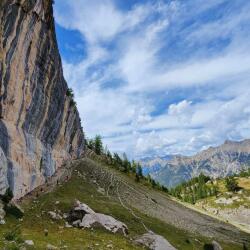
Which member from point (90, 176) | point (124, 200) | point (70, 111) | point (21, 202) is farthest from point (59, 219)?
point (70, 111)

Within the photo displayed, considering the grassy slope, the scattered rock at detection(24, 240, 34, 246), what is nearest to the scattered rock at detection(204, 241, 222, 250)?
the grassy slope

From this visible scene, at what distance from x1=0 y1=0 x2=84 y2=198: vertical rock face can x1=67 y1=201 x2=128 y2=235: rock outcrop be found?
11.0m

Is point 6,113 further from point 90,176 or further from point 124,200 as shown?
point 90,176

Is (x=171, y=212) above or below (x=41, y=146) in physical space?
below

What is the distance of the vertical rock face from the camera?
63.1 metres

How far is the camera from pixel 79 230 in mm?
56812

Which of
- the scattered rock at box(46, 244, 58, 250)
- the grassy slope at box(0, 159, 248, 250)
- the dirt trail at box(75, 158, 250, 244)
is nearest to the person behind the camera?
the scattered rock at box(46, 244, 58, 250)

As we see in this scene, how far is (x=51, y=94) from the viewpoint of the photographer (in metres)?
94.3

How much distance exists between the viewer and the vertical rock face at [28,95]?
63.1 metres

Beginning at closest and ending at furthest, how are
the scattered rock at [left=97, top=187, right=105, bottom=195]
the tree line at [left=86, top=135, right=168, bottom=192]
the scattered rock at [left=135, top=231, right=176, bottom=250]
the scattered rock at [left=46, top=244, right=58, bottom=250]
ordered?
1. the scattered rock at [left=46, top=244, right=58, bottom=250]
2. the scattered rock at [left=135, top=231, right=176, bottom=250]
3. the scattered rock at [left=97, top=187, right=105, bottom=195]
4. the tree line at [left=86, top=135, right=168, bottom=192]

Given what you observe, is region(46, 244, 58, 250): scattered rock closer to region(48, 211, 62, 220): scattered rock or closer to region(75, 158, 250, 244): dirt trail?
region(48, 211, 62, 220): scattered rock

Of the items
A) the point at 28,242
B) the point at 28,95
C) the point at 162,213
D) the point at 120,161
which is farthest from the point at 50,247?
the point at 120,161

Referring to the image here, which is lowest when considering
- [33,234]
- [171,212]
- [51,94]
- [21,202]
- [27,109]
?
[33,234]

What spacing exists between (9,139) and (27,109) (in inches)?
478
